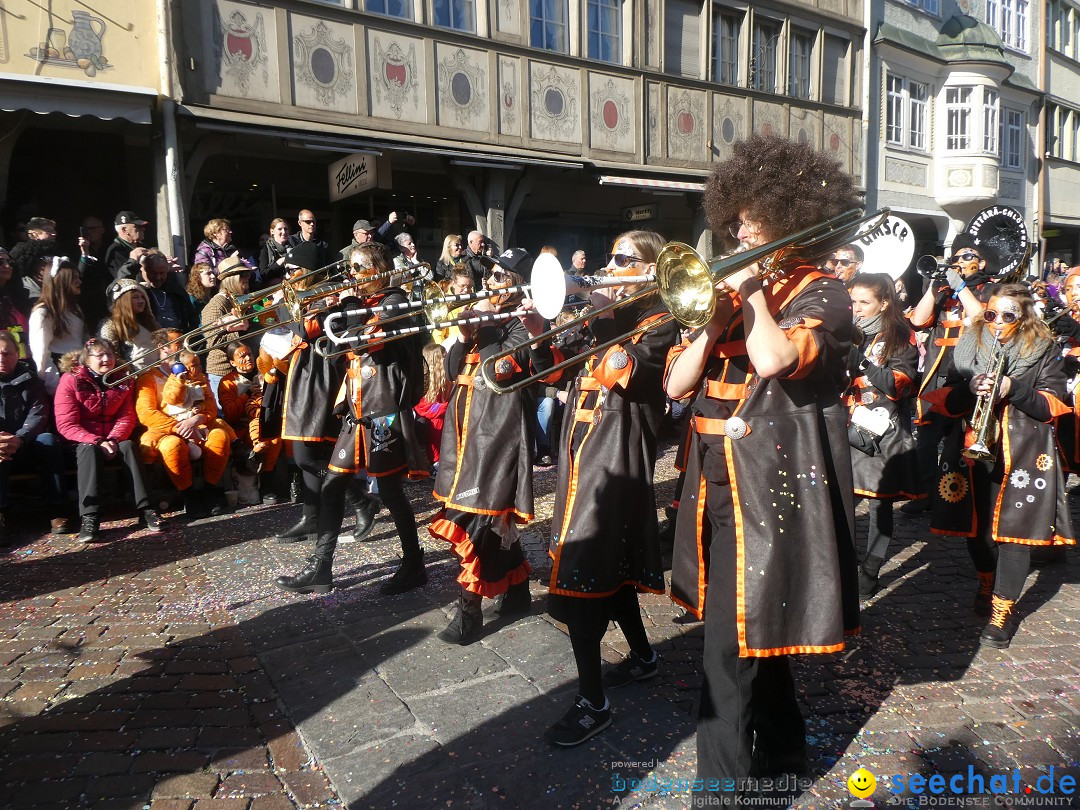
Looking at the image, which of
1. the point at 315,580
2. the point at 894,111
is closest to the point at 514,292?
the point at 315,580

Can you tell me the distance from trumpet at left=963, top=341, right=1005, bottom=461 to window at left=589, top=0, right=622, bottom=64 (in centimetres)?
1035

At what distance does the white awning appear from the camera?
1303 cm

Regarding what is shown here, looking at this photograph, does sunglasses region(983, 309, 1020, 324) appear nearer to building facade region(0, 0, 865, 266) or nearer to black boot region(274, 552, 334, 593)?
black boot region(274, 552, 334, 593)

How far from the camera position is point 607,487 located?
3115mm

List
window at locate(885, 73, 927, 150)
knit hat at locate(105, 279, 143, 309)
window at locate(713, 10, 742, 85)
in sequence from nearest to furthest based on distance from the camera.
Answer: knit hat at locate(105, 279, 143, 309) → window at locate(713, 10, 742, 85) → window at locate(885, 73, 927, 150)

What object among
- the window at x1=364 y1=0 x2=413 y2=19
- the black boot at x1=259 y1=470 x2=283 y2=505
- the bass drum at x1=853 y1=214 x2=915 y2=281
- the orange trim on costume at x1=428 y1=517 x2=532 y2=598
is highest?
the window at x1=364 y1=0 x2=413 y2=19

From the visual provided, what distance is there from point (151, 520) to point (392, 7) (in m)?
7.80

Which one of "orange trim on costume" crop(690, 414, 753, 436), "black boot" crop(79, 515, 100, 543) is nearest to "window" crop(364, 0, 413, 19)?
"black boot" crop(79, 515, 100, 543)

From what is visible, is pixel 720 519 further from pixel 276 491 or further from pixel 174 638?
pixel 276 491

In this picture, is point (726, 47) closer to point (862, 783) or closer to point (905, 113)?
point (905, 113)

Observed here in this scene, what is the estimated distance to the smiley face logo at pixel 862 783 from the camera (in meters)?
2.72

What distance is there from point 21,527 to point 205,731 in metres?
4.17

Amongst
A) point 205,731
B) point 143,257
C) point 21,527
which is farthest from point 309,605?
point 143,257

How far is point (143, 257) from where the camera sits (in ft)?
25.1
